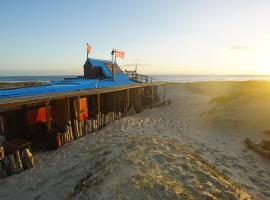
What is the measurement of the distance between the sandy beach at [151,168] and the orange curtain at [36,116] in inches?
96.4

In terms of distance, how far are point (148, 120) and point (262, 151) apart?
7786mm

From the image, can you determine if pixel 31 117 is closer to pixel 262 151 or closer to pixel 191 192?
pixel 191 192

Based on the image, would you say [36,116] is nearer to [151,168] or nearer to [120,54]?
[151,168]

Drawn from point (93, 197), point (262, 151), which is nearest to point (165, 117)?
point (262, 151)

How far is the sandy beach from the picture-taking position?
521 cm

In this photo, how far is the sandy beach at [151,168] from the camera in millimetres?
5211

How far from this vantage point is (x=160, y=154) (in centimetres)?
722

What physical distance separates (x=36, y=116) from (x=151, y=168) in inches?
320

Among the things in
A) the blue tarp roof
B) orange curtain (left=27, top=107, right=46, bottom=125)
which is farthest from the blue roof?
orange curtain (left=27, top=107, right=46, bottom=125)

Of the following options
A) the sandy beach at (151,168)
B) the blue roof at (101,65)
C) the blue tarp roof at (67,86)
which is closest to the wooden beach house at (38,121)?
the blue tarp roof at (67,86)

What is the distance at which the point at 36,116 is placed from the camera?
11.6 metres

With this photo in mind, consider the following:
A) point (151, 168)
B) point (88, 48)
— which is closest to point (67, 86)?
point (88, 48)

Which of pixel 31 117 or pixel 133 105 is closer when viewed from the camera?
pixel 31 117

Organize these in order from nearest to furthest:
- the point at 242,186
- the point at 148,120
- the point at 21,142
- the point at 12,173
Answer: the point at 242,186 < the point at 12,173 < the point at 21,142 < the point at 148,120
